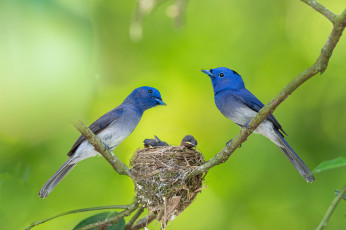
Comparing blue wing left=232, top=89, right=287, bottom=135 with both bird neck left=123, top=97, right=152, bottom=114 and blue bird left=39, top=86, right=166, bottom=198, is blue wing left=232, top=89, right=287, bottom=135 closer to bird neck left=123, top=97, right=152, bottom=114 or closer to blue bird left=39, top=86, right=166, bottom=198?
blue bird left=39, top=86, right=166, bottom=198

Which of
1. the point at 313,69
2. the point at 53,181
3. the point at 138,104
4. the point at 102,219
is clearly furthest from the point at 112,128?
the point at 313,69

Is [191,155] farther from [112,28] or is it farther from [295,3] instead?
[295,3]

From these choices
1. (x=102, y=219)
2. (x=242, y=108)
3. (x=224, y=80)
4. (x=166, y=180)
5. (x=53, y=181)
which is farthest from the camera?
(x=224, y=80)

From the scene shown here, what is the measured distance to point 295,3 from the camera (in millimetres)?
6562

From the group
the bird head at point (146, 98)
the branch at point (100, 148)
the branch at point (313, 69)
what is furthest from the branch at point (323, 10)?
the bird head at point (146, 98)

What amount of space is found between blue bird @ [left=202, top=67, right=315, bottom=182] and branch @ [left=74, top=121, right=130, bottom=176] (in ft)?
4.83

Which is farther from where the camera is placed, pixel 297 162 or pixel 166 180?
pixel 297 162

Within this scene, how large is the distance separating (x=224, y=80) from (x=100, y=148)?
2318 mm

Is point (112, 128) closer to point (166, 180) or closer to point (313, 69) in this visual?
point (166, 180)

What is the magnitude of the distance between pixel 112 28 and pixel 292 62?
2.88 metres

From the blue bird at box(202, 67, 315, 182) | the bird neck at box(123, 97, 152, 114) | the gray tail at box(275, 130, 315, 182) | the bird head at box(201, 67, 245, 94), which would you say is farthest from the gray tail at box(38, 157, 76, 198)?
the gray tail at box(275, 130, 315, 182)

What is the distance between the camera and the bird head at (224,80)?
493 cm

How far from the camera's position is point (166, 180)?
3.90m

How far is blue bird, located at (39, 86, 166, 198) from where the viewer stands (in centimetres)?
421
